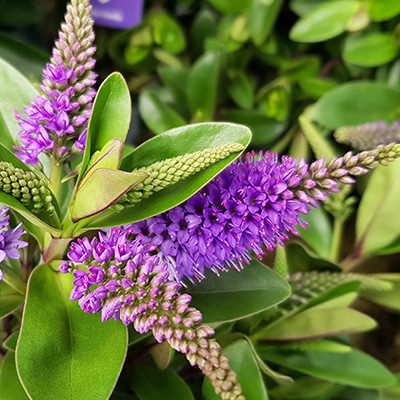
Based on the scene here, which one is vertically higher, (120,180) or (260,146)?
(120,180)

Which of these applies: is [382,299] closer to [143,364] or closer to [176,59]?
[143,364]

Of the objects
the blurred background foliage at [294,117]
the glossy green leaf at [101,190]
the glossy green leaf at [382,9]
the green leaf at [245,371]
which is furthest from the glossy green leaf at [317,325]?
the glossy green leaf at [382,9]

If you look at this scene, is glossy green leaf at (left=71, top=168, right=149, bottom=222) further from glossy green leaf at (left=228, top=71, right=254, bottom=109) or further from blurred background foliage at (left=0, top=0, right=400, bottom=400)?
glossy green leaf at (left=228, top=71, right=254, bottom=109)

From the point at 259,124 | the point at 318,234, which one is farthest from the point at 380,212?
the point at 259,124

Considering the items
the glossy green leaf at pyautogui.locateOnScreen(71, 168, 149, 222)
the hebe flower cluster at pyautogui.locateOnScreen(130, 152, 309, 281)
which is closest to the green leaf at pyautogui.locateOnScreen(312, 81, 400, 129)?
the hebe flower cluster at pyautogui.locateOnScreen(130, 152, 309, 281)

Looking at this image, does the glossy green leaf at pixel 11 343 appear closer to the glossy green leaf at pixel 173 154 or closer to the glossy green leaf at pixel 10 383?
the glossy green leaf at pixel 10 383

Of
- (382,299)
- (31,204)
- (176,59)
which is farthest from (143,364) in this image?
(176,59)

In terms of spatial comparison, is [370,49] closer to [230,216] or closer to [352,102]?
[352,102]
